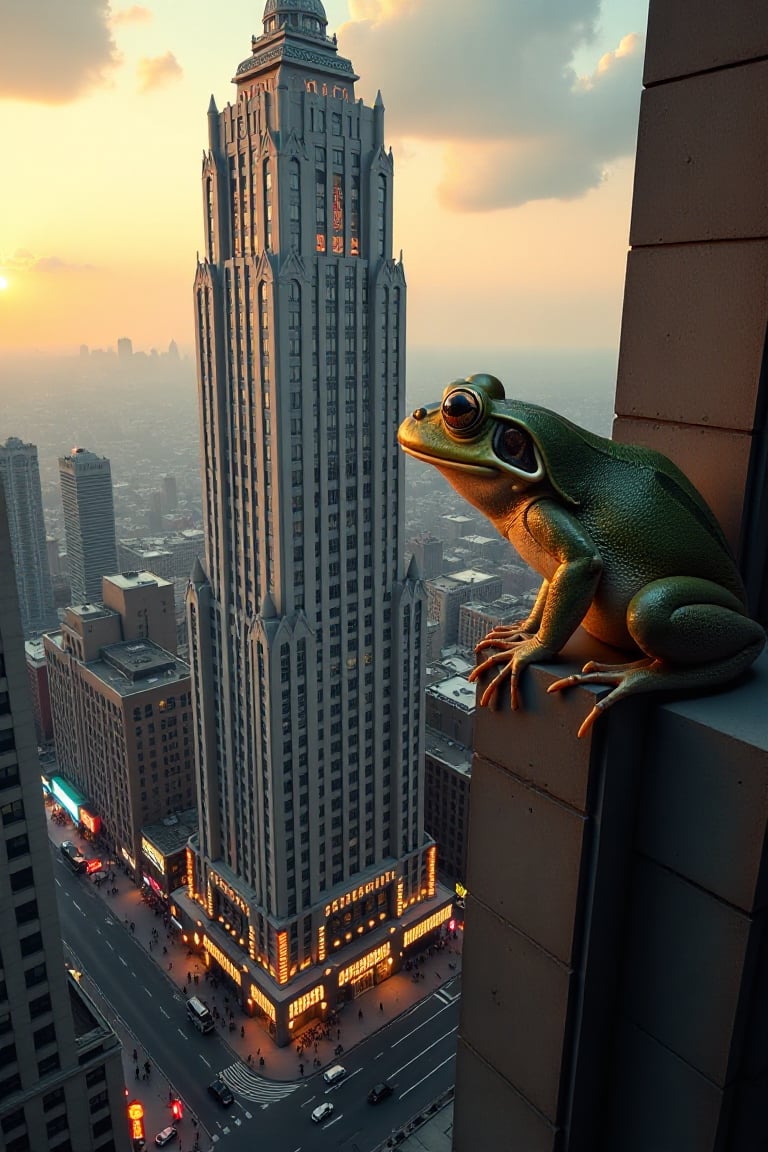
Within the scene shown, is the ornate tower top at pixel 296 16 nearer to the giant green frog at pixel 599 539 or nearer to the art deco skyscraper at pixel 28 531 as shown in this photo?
the giant green frog at pixel 599 539

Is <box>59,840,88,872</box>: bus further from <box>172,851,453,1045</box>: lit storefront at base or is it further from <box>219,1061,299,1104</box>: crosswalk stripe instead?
<box>219,1061,299,1104</box>: crosswalk stripe

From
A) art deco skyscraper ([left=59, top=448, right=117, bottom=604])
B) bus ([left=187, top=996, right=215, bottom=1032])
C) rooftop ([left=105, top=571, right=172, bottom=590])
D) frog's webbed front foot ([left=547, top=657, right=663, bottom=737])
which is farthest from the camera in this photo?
art deco skyscraper ([left=59, top=448, right=117, bottom=604])

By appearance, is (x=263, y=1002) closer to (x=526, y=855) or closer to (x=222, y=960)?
(x=222, y=960)

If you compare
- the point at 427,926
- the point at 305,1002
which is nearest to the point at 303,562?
the point at 305,1002

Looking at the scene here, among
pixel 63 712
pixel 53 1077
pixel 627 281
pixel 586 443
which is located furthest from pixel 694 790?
pixel 63 712

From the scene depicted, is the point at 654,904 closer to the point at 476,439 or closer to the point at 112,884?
the point at 476,439

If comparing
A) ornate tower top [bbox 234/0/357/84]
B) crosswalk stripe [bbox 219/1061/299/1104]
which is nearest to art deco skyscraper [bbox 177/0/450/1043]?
ornate tower top [bbox 234/0/357/84]
